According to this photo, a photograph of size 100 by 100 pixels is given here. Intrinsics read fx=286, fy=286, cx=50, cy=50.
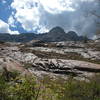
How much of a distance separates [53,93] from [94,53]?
48.9 metres

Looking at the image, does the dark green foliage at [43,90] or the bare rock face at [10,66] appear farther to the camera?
the bare rock face at [10,66]

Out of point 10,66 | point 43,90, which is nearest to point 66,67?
point 10,66

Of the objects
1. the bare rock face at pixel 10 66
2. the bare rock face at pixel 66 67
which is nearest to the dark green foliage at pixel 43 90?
the bare rock face at pixel 10 66

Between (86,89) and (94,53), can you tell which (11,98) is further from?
(94,53)

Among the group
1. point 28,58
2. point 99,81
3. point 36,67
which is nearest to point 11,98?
point 99,81

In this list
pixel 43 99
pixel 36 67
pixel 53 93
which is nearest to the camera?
pixel 43 99

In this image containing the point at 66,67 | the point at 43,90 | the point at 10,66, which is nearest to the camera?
the point at 43,90

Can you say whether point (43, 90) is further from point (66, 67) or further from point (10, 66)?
point (66, 67)

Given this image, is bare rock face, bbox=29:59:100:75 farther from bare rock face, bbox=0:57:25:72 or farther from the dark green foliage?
the dark green foliage

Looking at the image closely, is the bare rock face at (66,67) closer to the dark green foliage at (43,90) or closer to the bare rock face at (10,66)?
the bare rock face at (10,66)

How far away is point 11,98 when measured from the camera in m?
10.9

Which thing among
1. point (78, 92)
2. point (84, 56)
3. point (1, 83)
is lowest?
point (84, 56)

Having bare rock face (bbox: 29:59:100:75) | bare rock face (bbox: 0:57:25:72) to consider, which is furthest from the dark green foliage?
bare rock face (bbox: 29:59:100:75)

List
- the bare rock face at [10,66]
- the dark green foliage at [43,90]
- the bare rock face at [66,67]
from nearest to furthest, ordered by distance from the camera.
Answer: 1. the dark green foliage at [43,90]
2. the bare rock face at [10,66]
3. the bare rock face at [66,67]
